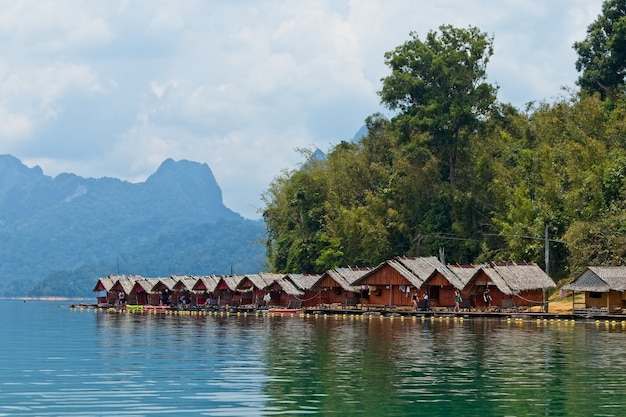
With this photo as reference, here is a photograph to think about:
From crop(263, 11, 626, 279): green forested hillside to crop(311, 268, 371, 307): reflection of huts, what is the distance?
873 cm

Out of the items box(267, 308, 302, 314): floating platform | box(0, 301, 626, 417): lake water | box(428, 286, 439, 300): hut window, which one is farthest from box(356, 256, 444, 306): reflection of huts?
box(0, 301, 626, 417): lake water

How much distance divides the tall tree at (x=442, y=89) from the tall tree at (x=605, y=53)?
8947 millimetres

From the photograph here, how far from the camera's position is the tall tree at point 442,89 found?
8456cm

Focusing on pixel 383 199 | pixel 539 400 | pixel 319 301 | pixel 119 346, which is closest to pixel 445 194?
pixel 383 199

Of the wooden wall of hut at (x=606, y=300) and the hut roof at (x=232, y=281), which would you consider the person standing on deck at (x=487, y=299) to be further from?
the hut roof at (x=232, y=281)

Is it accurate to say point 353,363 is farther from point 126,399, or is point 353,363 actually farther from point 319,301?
point 319,301

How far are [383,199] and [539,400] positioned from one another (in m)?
64.5

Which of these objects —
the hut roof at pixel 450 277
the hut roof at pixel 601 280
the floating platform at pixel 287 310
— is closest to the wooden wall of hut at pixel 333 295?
the floating platform at pixel 287 310

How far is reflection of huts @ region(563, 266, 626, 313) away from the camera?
58125 mm

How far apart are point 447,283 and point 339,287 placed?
10656 mm

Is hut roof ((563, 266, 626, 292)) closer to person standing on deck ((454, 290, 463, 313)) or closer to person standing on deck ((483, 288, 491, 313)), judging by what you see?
person standing on deck ((483, 288, 491, 313))

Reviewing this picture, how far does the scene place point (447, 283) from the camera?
68125 mm

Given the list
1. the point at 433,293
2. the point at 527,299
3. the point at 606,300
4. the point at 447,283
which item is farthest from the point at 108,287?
the point at 606,300

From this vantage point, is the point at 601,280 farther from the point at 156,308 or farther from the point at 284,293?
Answer: the point at 156,308
